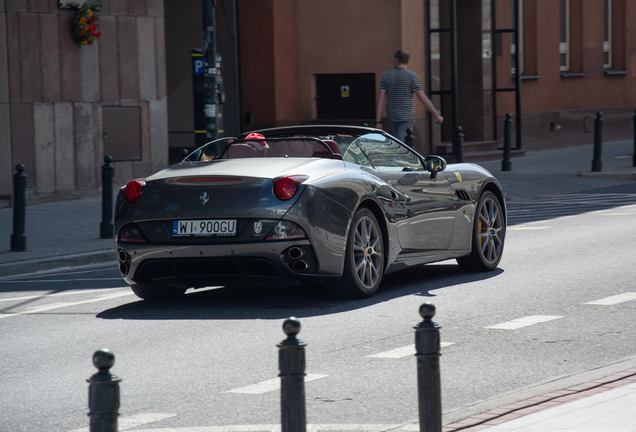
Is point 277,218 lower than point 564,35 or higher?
lower

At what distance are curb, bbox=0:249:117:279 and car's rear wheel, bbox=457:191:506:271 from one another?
150 inches

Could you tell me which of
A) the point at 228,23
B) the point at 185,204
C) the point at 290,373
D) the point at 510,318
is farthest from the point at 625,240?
the point at 228,23

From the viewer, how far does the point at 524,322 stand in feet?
24.2

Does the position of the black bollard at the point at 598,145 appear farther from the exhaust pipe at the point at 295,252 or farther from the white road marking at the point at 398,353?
the white road marking at the point at 398,353

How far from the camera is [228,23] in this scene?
24.2 metres

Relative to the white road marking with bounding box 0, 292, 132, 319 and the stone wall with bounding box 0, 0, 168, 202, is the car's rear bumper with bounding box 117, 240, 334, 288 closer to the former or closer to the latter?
the white road marking with bounding box 0, 292, 132, 319

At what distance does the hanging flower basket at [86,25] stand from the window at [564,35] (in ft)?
55.3

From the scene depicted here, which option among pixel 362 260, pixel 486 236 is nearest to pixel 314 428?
pixel 362 260

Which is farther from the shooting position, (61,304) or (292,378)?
(61,304)

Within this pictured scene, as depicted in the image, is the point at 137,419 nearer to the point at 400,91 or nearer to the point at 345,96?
the point at 400,91

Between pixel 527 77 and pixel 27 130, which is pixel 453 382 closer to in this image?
pixel 27 130

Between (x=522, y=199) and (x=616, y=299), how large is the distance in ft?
30.5

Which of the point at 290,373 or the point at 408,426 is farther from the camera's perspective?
the point at 408,426

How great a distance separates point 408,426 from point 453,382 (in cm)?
94
